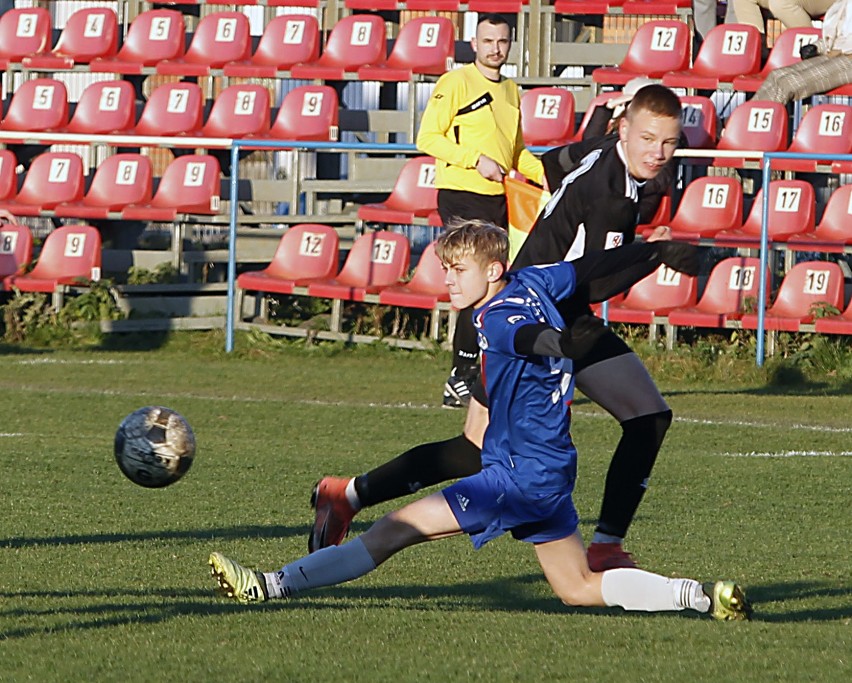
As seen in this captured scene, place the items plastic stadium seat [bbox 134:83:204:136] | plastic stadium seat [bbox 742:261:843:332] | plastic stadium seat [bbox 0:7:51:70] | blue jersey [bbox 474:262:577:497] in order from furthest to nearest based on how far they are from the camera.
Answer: plastic stadium seat [bbox 0:7:51:70] < plastic stadium seat [bbox 134:83:204:136] < plastic stadium seat [bbox 742:261:843:332] < blue jersey [bbox 474:262:577:497]

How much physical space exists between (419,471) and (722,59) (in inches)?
443

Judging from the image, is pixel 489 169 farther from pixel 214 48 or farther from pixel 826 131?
pixel 214 48

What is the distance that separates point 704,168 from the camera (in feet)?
52.4

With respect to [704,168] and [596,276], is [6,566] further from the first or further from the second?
[704,168]

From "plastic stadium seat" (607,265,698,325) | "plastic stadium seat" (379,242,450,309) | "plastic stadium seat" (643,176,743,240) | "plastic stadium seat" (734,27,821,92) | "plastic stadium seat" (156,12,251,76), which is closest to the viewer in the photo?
"plastic stadium seat" (607,265,698,325)

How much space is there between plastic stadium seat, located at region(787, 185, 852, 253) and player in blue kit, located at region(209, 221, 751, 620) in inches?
348

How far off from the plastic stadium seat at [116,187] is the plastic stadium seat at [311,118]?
141cm

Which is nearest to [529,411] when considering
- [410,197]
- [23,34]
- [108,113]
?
[410,197]

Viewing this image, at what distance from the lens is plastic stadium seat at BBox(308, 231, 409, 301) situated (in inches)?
564

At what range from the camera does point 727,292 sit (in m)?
13.6

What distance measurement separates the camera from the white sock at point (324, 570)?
5.05 metres

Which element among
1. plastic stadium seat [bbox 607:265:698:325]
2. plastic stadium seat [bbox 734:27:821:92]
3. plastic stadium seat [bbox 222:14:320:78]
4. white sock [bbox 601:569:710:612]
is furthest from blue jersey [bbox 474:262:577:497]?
plastic stadium seat [bbox 222:14:320:78]

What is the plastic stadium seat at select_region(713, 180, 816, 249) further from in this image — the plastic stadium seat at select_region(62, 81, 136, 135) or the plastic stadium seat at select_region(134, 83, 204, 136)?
the plastic stadium seat at select_region(62, 81, 136, 135)

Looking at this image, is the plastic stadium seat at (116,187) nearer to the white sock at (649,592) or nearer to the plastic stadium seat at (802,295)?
the plastic stadium seat at (802,295)
